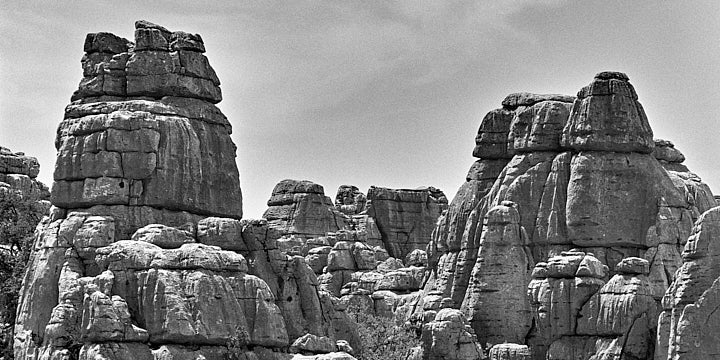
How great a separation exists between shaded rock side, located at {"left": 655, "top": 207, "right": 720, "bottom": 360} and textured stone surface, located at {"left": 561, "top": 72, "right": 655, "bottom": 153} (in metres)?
24.8

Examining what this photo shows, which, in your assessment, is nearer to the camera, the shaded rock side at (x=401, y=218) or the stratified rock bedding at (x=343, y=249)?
the stratified rock bedding at (x=343, y=249)

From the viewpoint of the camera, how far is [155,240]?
7225 centimetres

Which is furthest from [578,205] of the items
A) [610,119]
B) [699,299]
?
[699,299]

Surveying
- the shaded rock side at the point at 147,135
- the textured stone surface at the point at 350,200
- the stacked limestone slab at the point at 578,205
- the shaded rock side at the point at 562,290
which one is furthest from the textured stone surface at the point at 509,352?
the textured stone surface at the point at 350,200

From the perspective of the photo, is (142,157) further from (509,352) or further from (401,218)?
(401,218)

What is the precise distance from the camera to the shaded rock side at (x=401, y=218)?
461 ft

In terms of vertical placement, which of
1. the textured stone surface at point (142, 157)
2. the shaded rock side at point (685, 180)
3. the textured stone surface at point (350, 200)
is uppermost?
the textured stone surface at point (350, 200)

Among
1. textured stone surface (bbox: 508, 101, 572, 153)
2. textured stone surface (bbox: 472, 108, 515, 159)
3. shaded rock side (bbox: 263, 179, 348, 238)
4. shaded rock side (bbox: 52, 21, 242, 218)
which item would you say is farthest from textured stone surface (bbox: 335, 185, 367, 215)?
shaded rock side (bbox: 52, 21, 242, 218)

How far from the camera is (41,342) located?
73.4 metres

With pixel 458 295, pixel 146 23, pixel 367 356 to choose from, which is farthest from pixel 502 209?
pixel 146 23

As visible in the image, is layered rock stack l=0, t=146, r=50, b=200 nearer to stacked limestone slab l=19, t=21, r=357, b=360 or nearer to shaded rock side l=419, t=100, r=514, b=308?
shaded rock side l=419, t=100, r=514, b=308

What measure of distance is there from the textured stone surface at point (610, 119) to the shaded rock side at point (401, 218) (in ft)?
151

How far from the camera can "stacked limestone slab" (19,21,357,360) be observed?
68875 millimetres

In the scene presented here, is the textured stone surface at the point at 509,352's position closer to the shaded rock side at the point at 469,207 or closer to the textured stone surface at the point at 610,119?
the shaded rock side at the point at 469,207
